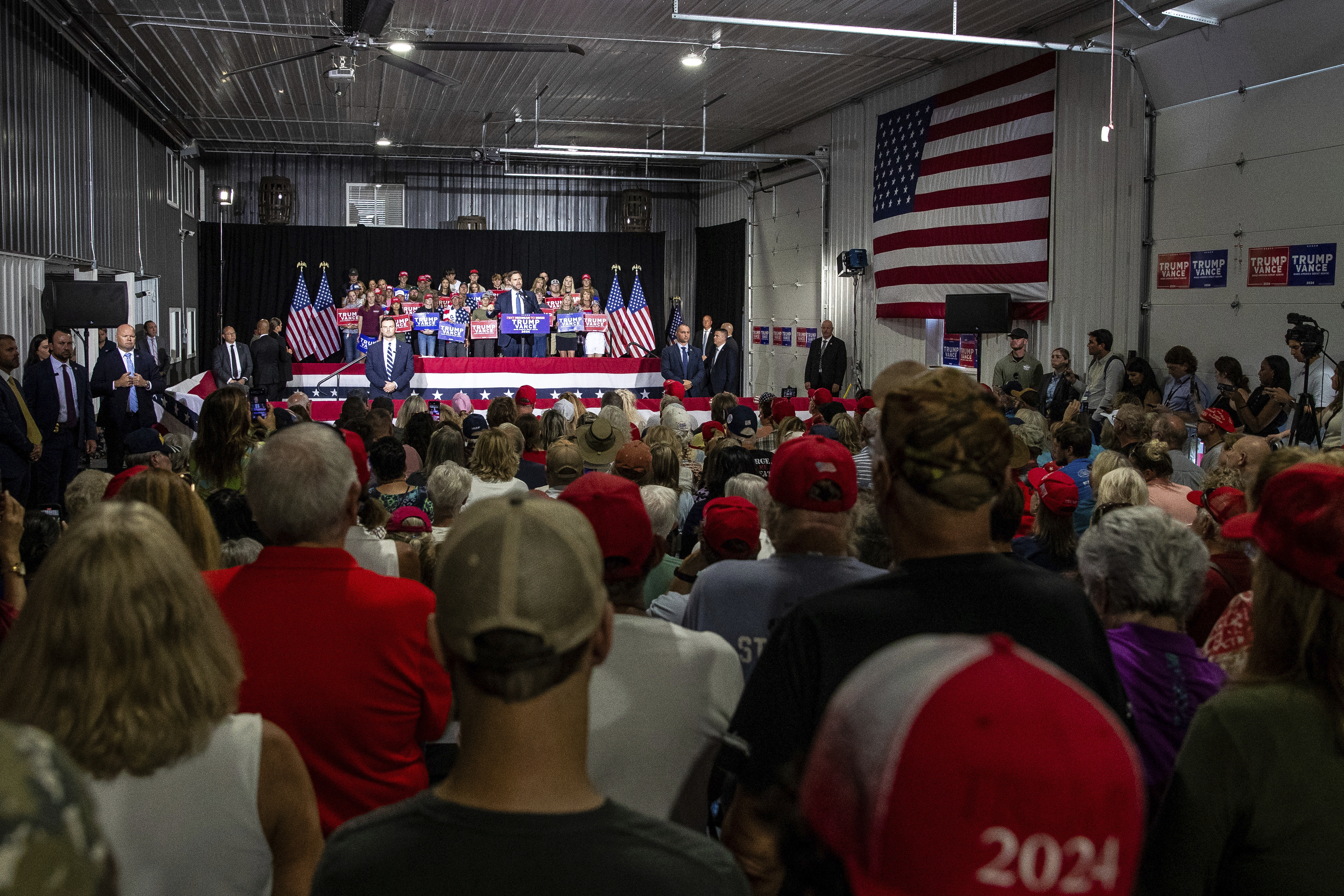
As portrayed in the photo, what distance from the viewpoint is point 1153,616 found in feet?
6.16

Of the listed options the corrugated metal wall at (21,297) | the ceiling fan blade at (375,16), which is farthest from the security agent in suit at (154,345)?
the ceiling fan blade at (375,16)

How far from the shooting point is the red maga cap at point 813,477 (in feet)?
6.95

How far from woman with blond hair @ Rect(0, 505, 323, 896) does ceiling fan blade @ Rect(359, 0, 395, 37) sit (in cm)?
679

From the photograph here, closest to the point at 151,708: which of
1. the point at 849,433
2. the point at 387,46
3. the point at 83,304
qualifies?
the point at 849,433

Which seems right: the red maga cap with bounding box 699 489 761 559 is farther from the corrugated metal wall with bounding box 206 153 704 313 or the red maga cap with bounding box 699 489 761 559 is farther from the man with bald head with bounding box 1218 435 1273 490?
the corrugated metal wall with bounding box 206 153 704 313

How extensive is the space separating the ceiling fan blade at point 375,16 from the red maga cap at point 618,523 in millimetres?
6313

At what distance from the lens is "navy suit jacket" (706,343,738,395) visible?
14945 mm

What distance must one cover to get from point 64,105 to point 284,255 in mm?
9010

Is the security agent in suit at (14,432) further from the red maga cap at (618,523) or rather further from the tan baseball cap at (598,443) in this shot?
the red maga cap at (618,523)

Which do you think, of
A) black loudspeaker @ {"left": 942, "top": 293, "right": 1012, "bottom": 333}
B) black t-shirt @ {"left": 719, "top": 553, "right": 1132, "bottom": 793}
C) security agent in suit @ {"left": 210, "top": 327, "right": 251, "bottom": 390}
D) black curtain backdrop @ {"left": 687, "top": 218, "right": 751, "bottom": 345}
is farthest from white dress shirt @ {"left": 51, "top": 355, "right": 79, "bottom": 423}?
black curtain backdrop @ {"left": 687, "top": 218, "right": 751, "bottom": 345}

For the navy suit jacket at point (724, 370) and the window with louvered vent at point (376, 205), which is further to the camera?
the window with louvered vent at point (376, 205)

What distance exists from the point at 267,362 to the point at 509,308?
3726 millimetres

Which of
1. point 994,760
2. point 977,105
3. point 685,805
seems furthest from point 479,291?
point 994,760

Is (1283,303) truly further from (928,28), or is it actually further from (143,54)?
(143,54)
